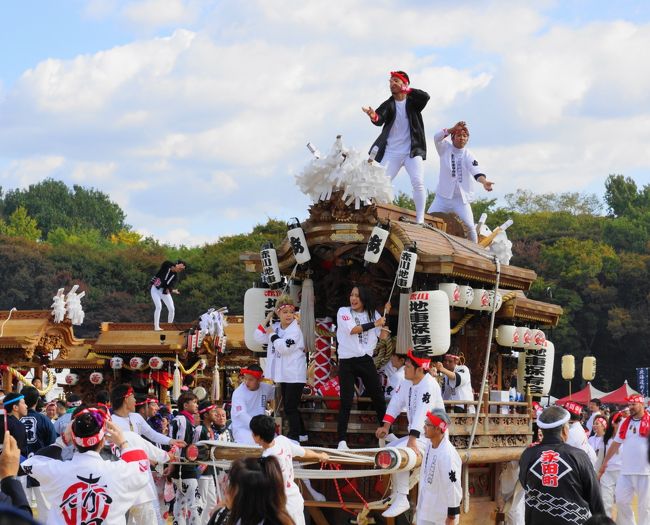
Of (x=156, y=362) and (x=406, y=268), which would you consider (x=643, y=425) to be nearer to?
(x=406, y=268)

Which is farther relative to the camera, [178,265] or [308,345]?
[178,265]

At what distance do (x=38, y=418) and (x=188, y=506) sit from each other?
1.97 metres

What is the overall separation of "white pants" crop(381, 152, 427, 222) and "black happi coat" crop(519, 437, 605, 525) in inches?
221

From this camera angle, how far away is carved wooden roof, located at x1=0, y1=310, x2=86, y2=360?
25641 millimetres

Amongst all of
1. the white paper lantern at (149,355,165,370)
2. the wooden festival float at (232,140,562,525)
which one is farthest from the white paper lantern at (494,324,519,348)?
the white paper lantern at (149,355,165,370)

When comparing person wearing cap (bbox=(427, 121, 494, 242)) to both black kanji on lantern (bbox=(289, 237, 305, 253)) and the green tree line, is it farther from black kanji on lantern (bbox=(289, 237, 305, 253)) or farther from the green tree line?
the green tree line

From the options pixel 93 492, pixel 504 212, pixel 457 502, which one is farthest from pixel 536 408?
pixel 504 212

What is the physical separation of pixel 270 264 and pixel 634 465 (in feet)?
15.4

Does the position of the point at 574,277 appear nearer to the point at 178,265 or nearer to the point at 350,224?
the point at 178,265

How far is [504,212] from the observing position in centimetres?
5225

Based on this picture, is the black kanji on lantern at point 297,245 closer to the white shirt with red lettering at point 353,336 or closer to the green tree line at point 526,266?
the white shirt with red lettering at point 353,336

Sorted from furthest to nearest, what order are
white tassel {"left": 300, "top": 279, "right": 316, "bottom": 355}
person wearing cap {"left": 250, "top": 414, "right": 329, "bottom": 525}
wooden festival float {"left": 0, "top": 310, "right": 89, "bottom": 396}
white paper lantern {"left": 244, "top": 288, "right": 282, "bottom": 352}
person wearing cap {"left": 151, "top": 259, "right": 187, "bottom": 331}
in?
wooden festival float {"left": 0, "top": 310, "right": 89, "bottom": 396}, person wearing cap {"left": 151, "top": 259, "right": 187, "bottom": 331}, white paper lantern {"left": 244, "top": 288, "right": 282, "bottom": 352}, white tassel {"left": 300, "top": 279, "right": 316, "bottom": 355}, person wearing cap {"left": 250, "top": 414, "right": 329, "bottom": 525}

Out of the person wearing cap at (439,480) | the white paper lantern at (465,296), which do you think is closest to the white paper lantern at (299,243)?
the white paper lantern at (465,296)

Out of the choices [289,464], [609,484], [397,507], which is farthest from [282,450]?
[609,484]
